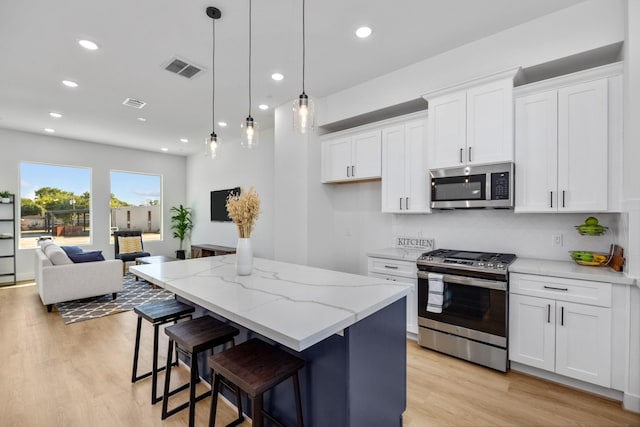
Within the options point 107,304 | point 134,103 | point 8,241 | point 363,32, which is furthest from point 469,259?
point 8,241

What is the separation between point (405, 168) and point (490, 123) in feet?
3.14

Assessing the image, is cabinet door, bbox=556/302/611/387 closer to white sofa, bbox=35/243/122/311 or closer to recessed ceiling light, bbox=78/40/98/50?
recessed ceiling light, bbox=78/40/98/50

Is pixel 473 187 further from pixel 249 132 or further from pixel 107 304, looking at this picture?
pixel 107 304

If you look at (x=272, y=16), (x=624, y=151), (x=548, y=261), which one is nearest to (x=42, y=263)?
(x=272, y=16)

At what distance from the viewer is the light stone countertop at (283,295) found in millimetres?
1255

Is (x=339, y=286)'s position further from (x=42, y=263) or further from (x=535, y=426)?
(x=42, y=263)

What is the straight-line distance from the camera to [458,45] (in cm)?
289

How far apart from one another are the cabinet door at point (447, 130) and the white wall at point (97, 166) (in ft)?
23.2

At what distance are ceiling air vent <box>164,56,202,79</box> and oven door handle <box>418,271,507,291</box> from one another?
10.8ft

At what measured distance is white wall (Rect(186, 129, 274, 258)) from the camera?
5738 millimetres

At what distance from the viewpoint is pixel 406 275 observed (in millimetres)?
3215

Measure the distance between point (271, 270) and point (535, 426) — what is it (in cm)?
207

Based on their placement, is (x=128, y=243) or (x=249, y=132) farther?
(x=128, y=243)

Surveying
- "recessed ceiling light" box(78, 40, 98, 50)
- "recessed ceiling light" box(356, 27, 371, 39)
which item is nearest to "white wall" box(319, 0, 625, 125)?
"recessed ceiling light" box(356, 27, 371, 39)
